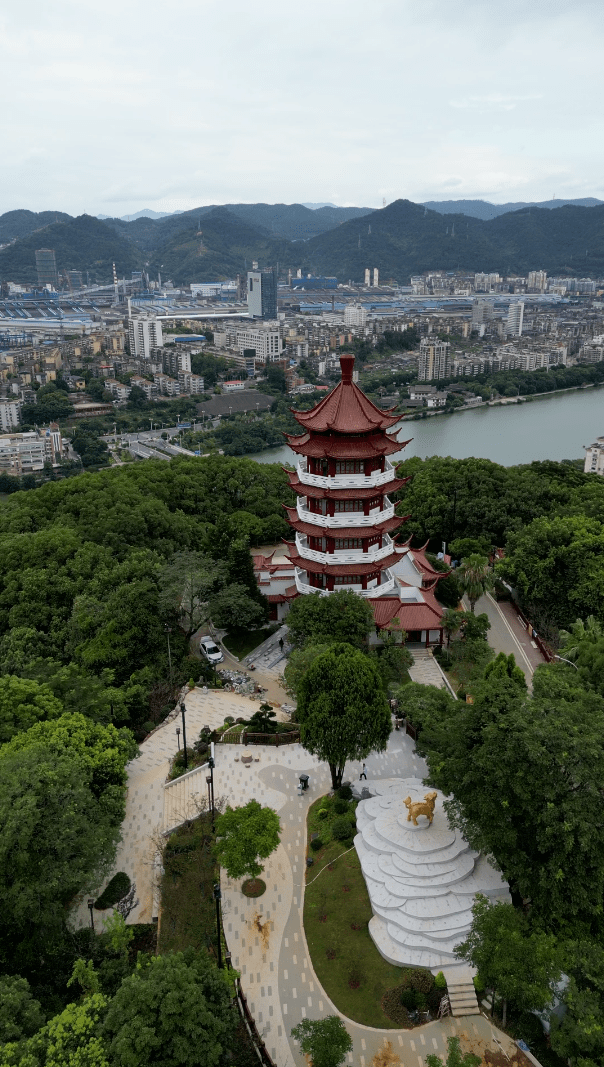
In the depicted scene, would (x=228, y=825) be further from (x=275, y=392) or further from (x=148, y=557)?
(x=275, y=392)

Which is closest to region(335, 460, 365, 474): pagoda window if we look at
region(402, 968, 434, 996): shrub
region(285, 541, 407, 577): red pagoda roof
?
region(285, 541, 407, 577): red pagoda roof

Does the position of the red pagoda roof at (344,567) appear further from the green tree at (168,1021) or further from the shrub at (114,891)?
the green tree at (168,1021)

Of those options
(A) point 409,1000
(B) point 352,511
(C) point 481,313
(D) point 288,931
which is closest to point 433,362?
(C) point 481,313


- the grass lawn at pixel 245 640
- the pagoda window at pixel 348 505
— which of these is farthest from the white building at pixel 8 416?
the pagoda window at pixel 348 505

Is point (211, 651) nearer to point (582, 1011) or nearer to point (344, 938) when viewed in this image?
point (344, 938)

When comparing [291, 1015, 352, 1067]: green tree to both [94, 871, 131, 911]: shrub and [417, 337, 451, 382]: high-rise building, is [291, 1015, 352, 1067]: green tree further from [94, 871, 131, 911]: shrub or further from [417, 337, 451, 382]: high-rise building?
[417, 337, 451, 382]: high-rise building

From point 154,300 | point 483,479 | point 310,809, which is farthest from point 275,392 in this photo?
point 154,300

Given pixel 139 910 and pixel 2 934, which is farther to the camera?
pixel 139 910
